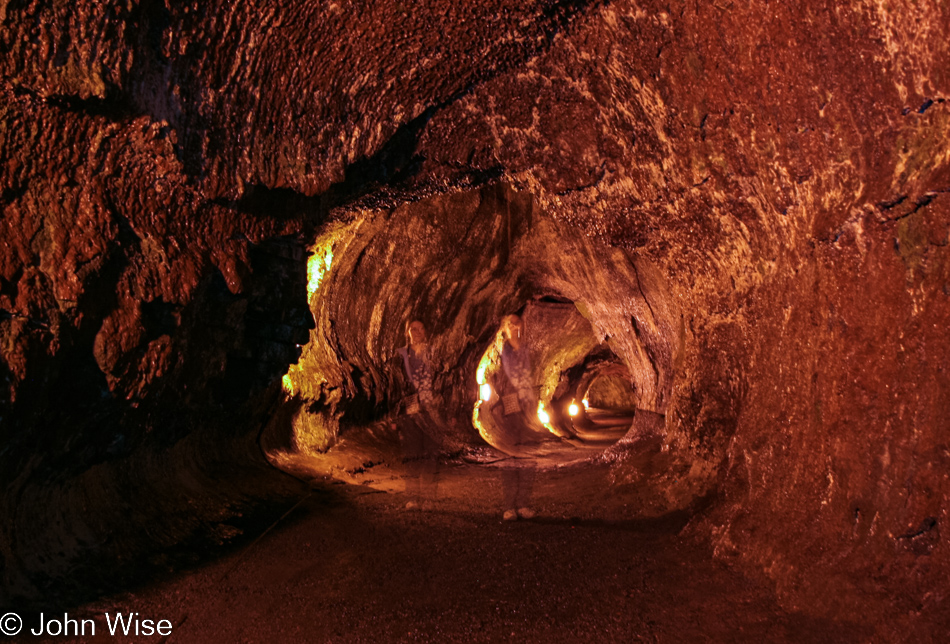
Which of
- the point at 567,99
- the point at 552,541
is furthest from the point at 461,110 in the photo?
the point at 552,541

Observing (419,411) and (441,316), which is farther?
(419,411)

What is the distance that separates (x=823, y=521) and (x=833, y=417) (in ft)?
1.64

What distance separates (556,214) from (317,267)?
3020mm

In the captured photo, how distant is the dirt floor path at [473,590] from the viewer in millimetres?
2820

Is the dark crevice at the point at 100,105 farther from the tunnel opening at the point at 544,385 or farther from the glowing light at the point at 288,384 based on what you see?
the tunnel opening at the point at 544,385

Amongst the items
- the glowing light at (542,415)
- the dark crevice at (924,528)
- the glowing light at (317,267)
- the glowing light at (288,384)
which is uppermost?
the glowing light at (317,267)

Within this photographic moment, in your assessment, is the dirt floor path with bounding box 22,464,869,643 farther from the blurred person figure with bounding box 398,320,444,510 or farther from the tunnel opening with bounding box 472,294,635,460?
the tunnel opening with bounding box 472,294,635,460

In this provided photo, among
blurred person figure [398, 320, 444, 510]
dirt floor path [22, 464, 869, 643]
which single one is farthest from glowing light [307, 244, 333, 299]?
dirt floor path [22, 464, 869, 643]

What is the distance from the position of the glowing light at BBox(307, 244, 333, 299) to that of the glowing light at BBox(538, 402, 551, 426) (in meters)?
8.45

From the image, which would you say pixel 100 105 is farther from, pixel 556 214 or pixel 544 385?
pixel 544 385

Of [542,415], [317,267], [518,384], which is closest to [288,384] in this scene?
[317,267]

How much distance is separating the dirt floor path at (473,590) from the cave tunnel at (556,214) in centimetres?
2

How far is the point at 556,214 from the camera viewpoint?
6.39m

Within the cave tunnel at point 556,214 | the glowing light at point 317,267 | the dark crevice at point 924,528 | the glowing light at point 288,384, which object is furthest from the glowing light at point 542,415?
the dark crevice at point 924,528
